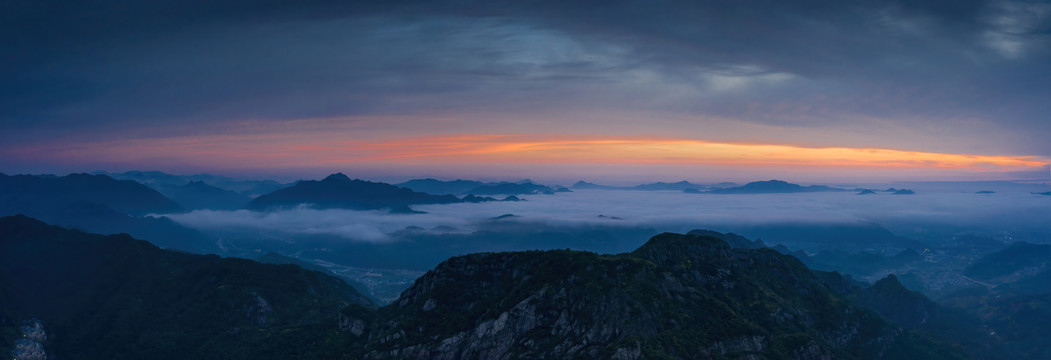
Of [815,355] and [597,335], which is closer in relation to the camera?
[597,335]

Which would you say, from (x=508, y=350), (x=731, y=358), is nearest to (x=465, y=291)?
(x=508, y=350)

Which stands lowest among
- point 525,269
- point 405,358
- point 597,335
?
point 405,358

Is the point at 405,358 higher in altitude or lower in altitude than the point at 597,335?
lower

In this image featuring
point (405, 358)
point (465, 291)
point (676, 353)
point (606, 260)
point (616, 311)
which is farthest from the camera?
point (465, 291)

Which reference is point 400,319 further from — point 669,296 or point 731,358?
point 731,358

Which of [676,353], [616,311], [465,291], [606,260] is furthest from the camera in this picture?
[465,291]

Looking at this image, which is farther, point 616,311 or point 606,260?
point 606,260

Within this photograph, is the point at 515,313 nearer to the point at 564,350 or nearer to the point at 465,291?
the point at 564,350

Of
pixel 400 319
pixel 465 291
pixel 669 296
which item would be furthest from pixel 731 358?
pixel 400 319

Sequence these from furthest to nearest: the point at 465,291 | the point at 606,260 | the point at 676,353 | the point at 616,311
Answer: the point at 465,291
the point at 606,260
the point at 616,311
the point at 676,353
